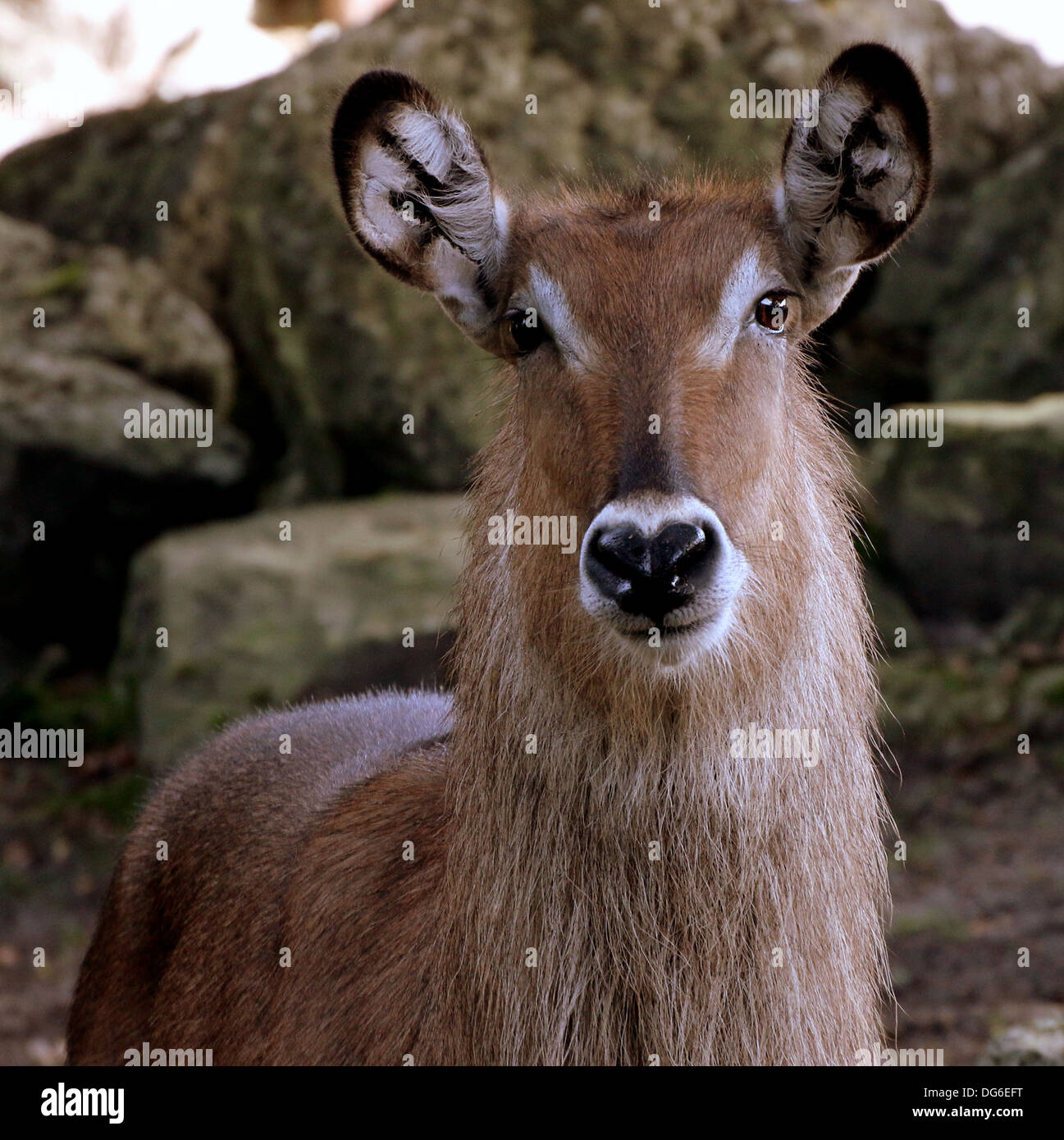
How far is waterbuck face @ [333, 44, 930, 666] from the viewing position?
3262 mm

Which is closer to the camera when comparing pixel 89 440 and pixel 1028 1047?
pixel 1028 1047

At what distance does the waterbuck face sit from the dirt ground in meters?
3.14

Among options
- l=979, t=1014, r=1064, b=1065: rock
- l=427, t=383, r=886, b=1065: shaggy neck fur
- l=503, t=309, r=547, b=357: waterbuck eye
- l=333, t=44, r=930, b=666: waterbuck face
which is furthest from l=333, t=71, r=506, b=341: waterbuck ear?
l=979, t=1014, r=1064, b=1065: rock

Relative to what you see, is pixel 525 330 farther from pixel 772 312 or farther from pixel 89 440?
pixel 89 440

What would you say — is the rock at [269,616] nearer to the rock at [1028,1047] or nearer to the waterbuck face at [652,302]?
the rock at [1028,1047]

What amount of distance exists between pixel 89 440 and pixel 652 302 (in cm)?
891

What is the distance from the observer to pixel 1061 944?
733 cm

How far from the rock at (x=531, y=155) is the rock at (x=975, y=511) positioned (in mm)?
1607

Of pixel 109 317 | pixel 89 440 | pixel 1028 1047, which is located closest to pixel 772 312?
pixel 1028 1047

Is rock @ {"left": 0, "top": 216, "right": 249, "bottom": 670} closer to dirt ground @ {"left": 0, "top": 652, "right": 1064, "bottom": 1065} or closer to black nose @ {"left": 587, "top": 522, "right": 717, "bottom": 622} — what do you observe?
dirt ground @ {"left": 0, "top": 652, "right": 1064, "bottom": 1065}

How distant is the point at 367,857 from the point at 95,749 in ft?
25.6

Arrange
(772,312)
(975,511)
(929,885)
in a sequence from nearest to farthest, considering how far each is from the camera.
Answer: (772,312) < (929,885) < (975,511)

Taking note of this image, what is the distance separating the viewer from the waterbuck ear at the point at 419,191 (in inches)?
154

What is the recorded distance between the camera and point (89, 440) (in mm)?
11523
